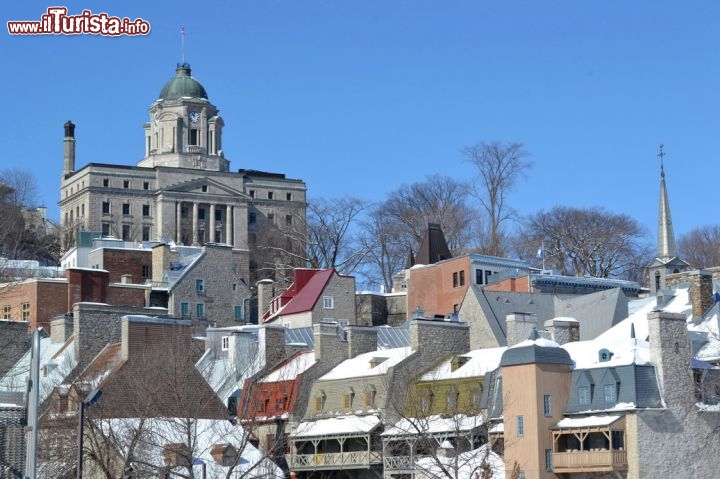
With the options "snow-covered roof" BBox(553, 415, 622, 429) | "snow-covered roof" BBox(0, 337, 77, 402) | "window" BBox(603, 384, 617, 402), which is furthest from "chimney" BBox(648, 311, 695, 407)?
"snow-covered roof" BBox(0, 337, 77, 402)

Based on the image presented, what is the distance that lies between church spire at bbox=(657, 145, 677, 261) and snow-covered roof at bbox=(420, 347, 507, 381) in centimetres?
3738

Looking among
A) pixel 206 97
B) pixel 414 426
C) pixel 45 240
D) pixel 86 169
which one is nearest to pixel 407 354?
pixel 414 426

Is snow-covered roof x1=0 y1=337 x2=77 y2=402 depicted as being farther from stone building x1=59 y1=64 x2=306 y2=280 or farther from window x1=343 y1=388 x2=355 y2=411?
stone building x1=59 y1=64 x2=306 y2=280

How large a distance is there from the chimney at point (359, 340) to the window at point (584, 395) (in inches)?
590

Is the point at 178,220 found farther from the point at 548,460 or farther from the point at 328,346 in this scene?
the point at 548,460

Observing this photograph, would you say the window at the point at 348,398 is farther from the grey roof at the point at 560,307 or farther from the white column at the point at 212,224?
the white column at the point at 212,224

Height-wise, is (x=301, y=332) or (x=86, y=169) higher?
(x=86, y=169)

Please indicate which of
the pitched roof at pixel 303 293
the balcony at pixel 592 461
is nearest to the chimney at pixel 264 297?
the pitched roof at pixel 303 293

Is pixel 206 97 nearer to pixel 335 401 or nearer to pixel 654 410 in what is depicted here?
pixel 335 401

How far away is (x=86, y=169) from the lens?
6860 inches

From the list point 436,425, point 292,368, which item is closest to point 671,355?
point 436,425

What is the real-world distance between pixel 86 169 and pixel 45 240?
3135 cm

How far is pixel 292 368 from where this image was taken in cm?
6831

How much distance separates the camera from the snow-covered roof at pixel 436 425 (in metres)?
57.7
